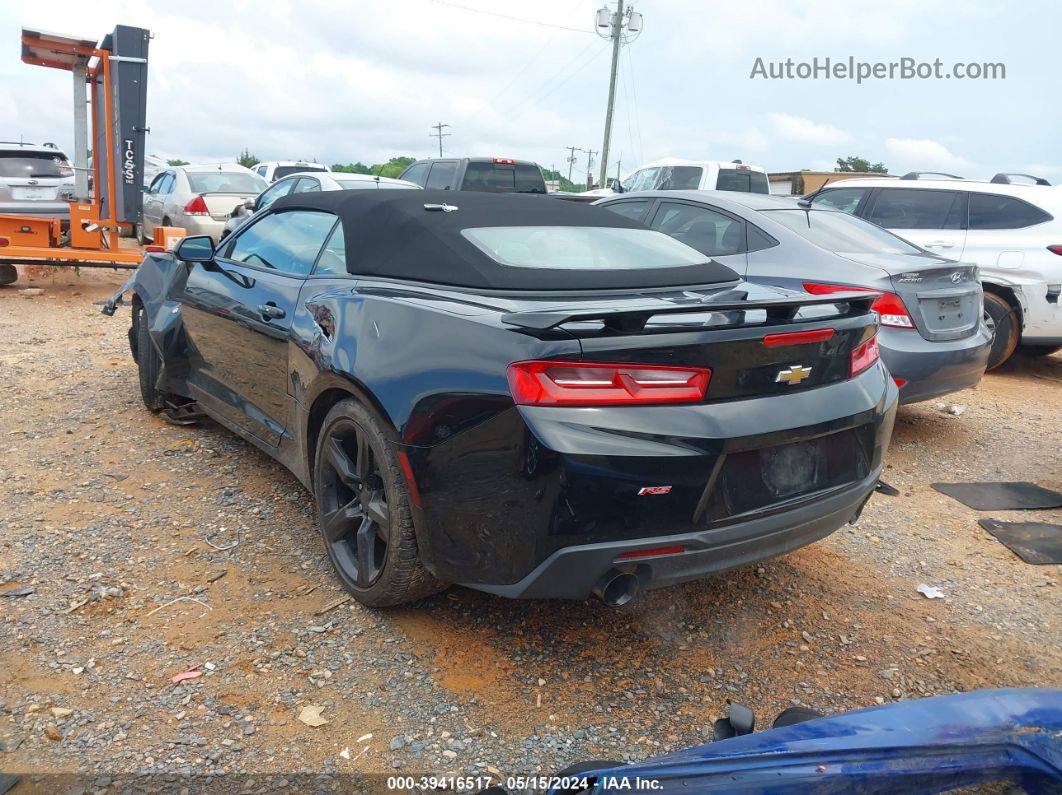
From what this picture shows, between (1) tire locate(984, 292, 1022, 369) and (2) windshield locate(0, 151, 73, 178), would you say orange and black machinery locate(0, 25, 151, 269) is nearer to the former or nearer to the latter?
(2) windshield locate(0, 151, 73, 178)

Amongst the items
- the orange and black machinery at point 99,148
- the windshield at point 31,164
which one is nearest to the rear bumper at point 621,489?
the orange and black machinery at point 99,148

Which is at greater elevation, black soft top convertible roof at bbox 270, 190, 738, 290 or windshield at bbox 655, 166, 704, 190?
windshield at bbox 655, 166, 704, 190

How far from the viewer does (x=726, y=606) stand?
317 cm

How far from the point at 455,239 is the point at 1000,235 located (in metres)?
6.20

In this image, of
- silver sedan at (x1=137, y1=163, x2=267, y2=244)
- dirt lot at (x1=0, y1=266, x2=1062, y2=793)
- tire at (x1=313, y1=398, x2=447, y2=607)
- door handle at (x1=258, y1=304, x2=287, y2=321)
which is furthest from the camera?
silver sedan at (x1=137, y1=163, x2=267, y2=244)

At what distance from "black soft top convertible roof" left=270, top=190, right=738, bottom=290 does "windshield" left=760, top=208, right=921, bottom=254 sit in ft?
6.57

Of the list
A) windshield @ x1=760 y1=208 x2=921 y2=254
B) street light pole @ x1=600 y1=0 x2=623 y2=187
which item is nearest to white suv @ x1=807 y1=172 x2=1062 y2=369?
windshield @ x1=760 y1=208 x2=921 y2=254

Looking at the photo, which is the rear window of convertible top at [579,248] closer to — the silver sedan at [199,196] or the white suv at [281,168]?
the silver sedan at [199,196]

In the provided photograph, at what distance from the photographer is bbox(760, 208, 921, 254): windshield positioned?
534 cm

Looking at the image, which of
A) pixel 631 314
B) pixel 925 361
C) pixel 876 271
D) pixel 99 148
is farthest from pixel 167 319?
pixel 99 148

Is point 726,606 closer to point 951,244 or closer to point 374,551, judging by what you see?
point 374,551

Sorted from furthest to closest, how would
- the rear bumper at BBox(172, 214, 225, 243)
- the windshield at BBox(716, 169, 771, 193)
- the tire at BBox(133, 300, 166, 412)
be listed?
the windshield at BBox(716, 169, 771, 193) < the rear bumper at BBox(172, 214, 225, 243) < the tire at BBox(133, 300, 166, 412)

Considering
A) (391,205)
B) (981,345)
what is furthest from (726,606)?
(981,345)

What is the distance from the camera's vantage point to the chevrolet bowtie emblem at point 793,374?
8.28 feet
